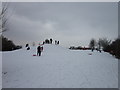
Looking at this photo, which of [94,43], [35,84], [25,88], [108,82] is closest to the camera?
[25,88]

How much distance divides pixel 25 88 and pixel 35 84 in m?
0.69

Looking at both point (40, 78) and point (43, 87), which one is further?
point (40, 78)

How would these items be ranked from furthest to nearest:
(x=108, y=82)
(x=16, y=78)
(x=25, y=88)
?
(x=16, y=78) < (x=108, y=82) < (x=25, y=88)

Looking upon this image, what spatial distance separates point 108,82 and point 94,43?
78.7 metres

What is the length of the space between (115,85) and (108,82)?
476mm

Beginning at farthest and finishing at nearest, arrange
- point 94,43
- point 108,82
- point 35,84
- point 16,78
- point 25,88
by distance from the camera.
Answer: point 94,43, point 16,78, point 108,82, point 35,84, point 25,88

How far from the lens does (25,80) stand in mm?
7375

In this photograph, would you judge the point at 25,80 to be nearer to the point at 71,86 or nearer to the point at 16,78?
the point at 16,78

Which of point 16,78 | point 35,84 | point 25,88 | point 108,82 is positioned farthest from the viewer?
point 16,78

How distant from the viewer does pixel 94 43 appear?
82250 millimetres

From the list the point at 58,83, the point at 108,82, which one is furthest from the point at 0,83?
the point at 108,82

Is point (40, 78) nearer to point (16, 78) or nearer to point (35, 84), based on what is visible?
point (35, 84)

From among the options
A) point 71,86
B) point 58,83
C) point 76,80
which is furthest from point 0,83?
point 76,80

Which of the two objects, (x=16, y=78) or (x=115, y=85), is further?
(x=16, y=78)
